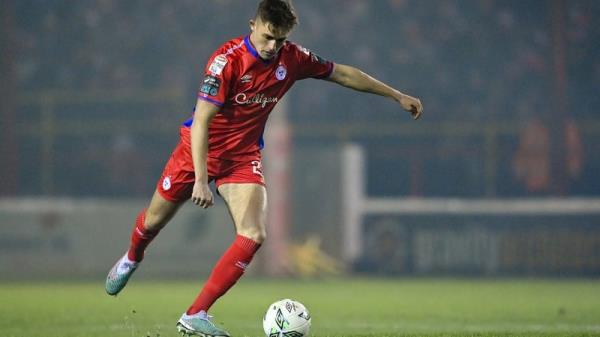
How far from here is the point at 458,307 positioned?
10383mm

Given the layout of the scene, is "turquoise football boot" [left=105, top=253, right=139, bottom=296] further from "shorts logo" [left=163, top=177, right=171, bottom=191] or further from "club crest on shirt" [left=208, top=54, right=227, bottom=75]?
"club crest on shirt" [left=208, top=54, right=227, bottom=75]

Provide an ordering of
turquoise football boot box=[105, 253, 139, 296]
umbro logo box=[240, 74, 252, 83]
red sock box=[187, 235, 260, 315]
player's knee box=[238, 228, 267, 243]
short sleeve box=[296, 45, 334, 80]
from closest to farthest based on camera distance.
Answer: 1. red sock box=[187, 235, 260, 315]
2. player's knee box=[238, 228, 267, 243]
3. umbro logo box=[240, 74, 252, 83]
4. short sleeve box=[296, 45, 334, 80]
5. turquoise football boot box=[105, 253, 139, 296]

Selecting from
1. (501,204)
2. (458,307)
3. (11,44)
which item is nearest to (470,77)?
(501,204)

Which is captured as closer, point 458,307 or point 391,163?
point 458,307

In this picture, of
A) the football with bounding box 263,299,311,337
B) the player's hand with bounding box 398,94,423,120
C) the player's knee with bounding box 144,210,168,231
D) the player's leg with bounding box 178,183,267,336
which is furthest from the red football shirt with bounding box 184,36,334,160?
the football with bounding box 263,299,311,337

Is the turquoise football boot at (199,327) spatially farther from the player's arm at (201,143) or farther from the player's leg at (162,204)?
the player's leg at (162,204)

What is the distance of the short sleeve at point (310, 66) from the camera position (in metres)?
6.82

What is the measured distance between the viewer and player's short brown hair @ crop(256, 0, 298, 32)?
20.0 ft

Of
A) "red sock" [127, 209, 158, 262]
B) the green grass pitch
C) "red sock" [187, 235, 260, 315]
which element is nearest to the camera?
"red sock" [187, 235, 260, 315]

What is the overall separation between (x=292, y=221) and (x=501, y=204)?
3150 millimetres

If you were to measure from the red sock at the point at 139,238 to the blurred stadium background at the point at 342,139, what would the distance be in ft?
28.5

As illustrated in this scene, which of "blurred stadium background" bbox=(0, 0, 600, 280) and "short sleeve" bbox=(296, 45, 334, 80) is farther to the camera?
"blurred stadium background" bbox=(0, 0, 600, 280)

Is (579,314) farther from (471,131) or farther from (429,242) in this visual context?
(471,131)

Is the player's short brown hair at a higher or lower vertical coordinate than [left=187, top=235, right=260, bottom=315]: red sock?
higher
